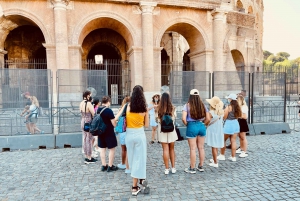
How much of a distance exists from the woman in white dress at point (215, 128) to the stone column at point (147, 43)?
971cm

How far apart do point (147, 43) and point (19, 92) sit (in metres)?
8.55

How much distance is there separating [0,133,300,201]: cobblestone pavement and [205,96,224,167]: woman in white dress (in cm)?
44

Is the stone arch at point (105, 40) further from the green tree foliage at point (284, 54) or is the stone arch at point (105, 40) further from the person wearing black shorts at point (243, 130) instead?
the green tree foliage at point (284, 54)

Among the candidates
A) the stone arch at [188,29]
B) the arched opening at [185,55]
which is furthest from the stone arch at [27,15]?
the arched opening at [185,55]

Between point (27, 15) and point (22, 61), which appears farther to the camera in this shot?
point (22, 61)

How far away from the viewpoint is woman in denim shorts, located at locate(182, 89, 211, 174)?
4.61m

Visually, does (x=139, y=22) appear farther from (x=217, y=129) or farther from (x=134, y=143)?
(x=134, y=143)

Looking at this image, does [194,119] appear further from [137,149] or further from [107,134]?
[107,134]

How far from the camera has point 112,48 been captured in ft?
68.1

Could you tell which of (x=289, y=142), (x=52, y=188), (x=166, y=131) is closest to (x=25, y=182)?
(x=52, y=188)

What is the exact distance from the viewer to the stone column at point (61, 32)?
13.3m

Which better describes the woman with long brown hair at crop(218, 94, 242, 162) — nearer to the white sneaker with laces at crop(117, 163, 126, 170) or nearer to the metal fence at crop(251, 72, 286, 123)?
the white sneaker with laces at crop(117, 163, 126, 170)

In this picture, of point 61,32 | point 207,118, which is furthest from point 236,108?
point 61,32

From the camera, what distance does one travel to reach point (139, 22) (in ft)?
48.8
